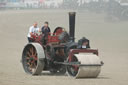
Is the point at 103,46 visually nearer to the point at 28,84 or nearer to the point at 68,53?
the point at 68,53

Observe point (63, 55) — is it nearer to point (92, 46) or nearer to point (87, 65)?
point (87, 65)

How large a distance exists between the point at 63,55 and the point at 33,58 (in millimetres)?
959

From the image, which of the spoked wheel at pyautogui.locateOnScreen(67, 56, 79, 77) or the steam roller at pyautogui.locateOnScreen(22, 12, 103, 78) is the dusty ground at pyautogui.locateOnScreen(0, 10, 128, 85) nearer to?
the spoked wheel at pyautogui.locateOnScreen(67, 56, 79, 77)

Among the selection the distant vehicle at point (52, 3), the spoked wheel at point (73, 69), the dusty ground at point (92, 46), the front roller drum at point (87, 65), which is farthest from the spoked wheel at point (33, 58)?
the distant vehicle at point (52, 3)

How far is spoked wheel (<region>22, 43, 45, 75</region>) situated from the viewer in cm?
1571

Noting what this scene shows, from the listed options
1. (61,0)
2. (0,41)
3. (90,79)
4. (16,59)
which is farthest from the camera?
(61,0)

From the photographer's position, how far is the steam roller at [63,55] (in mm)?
14719

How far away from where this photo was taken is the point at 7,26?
131 ft

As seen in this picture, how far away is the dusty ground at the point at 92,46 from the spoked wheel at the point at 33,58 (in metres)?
0.29

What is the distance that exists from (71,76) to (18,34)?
20.7m

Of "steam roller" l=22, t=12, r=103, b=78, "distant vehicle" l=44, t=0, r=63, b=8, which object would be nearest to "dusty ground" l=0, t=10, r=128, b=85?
"steam roller" l=22, t=12, r=103, b=78

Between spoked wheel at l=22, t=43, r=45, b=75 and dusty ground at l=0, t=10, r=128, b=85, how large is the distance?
0.94 ft

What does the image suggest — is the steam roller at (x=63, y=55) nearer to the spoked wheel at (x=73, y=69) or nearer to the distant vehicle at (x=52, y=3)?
the spoked wheel at (x=73, y=69)

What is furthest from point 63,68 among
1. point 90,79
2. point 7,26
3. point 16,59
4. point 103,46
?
point 7,26
